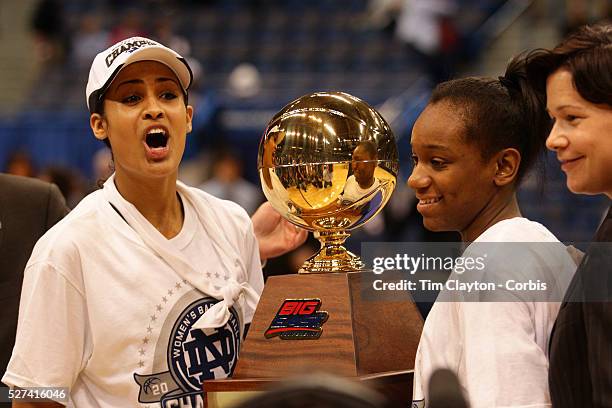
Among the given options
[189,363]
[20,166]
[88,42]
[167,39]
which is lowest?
[189,363]

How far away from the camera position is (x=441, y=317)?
5.62 feet

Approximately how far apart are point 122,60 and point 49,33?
801cm

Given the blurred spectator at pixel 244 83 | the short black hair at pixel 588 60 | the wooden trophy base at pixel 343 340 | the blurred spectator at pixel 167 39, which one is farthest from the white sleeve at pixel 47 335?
the blurred spectator at pixel 167 39

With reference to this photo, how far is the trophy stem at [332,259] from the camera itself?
6.27 feet

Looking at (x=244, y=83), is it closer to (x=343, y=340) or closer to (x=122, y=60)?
(x=122, y=60)

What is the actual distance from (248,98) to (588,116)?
686 cm

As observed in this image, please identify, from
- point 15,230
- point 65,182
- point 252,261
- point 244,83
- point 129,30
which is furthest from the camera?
point 129,30

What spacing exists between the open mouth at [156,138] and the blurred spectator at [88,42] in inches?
291

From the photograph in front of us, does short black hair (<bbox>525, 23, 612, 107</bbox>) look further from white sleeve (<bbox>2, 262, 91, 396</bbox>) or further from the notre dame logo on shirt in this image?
white sleeve (<bbox>2, 262, 91, 396</bbox>)

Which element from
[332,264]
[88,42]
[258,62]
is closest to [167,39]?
[88,42]

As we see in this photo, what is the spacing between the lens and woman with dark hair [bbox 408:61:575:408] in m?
1.59

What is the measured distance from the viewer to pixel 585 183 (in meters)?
1.60

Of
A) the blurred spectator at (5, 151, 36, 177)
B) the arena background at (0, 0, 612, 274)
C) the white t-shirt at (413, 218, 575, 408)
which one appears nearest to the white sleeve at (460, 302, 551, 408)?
the white t-shirt at (413, 218, 575, 408)

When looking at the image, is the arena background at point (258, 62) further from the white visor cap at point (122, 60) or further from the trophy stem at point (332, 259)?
the trophy stem at point (332, 259)
